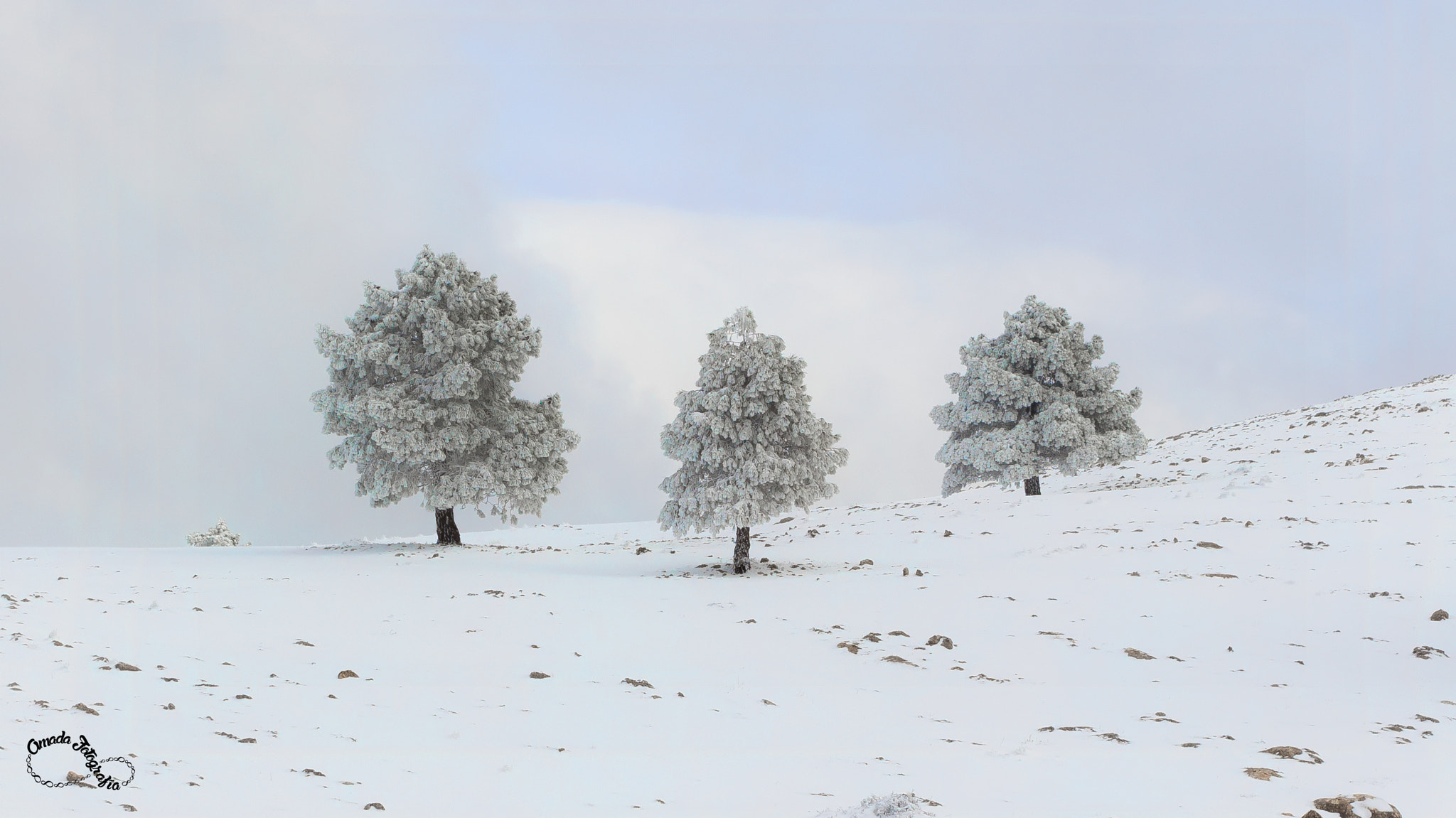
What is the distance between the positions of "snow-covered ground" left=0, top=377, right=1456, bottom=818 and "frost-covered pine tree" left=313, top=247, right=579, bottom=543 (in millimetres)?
2321

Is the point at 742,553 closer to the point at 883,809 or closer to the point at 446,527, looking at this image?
the point at 446,527

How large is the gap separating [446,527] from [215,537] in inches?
723

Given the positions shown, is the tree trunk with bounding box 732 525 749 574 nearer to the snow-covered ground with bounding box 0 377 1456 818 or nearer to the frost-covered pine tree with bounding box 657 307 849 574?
the frost-covered pine tree with bounding box 657 307 849 574

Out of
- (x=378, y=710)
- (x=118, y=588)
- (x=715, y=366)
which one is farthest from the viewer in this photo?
(x=715, y=366)

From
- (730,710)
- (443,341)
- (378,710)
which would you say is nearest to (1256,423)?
(443,341)

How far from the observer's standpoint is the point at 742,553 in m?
22.4

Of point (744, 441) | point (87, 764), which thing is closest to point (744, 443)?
point (744, 441)

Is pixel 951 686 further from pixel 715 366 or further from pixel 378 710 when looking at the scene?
pixel 715 366

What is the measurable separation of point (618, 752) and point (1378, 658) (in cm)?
1215

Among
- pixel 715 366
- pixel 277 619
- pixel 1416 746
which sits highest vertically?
pixel 715 366

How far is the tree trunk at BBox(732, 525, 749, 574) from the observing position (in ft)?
72.8

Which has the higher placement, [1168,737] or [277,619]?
[277,619]

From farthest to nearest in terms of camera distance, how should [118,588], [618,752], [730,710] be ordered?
[118,588] → [730,710] → [618,752]

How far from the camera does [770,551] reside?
2664 cm
